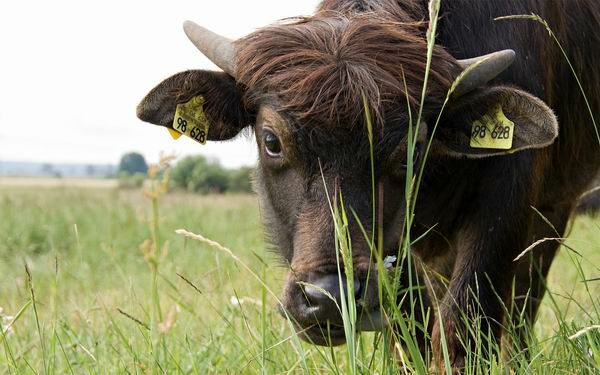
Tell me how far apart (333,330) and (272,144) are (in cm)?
84

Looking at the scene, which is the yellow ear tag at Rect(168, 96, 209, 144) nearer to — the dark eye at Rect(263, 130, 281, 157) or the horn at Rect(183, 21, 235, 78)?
the horn at Rect(183, 21, 235, 78)

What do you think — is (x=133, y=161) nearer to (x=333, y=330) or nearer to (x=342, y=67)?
(x=333, y=330)

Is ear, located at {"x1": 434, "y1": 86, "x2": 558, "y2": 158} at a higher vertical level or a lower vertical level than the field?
higher

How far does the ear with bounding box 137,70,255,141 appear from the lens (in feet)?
11.6

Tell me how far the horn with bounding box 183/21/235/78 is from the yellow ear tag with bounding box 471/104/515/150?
3.48 feet

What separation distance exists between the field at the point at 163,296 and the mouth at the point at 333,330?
9 cm

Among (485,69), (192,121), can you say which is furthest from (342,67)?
(192,121)

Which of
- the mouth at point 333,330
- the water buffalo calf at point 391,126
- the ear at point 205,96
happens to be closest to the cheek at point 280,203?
the water buffalo calf at point 391,126

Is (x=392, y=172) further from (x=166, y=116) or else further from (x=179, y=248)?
(x=179, y=248)

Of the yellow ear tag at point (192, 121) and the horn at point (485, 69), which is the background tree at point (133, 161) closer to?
the yellow ear tag at point (192, 121)

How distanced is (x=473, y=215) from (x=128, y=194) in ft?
36.4

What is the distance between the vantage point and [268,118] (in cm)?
318

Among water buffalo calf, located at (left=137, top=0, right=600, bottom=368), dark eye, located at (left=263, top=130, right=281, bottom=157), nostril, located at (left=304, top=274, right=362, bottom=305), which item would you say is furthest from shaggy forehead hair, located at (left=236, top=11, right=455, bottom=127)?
nostril, located at (left=304, top=274, right=362, bottom=305)

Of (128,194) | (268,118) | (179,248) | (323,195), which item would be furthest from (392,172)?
(128,194)
